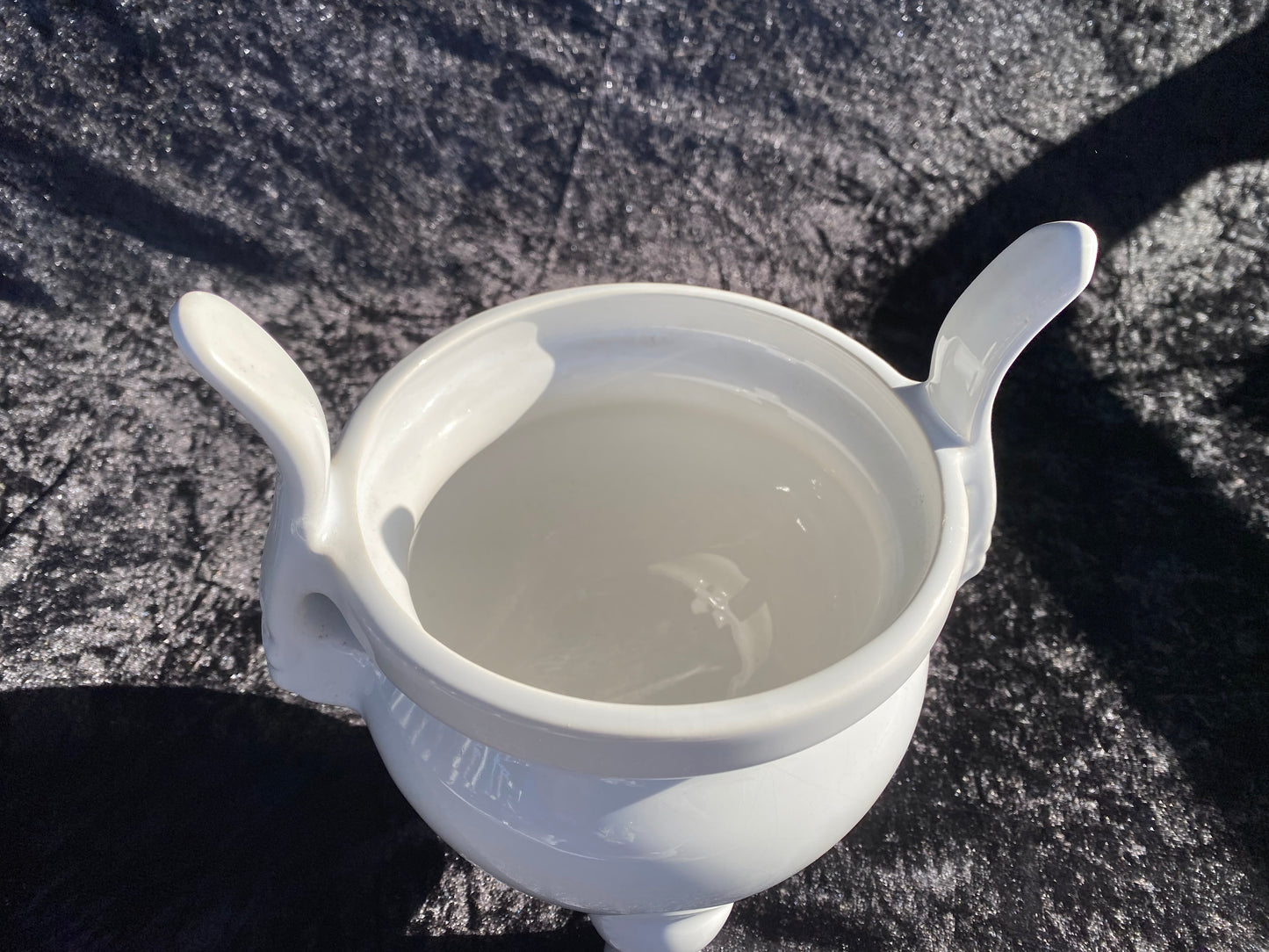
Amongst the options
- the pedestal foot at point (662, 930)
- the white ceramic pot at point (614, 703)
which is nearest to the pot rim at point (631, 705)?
the white ceramic pot at point (614, 703)

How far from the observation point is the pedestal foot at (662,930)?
0.40 meters

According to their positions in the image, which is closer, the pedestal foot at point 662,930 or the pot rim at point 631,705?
the pot rim at point 631,705

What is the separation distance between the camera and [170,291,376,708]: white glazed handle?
0.30 m

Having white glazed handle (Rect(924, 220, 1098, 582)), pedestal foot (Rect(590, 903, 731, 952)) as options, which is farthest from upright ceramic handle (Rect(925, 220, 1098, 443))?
pedestal foot (Rect(590, 903, 731, 952))

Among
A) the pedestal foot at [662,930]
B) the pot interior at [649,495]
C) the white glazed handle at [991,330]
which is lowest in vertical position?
the pedestal foot at [662,930]

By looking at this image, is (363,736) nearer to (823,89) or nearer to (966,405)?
(966,405)

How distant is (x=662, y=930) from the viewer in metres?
0.40

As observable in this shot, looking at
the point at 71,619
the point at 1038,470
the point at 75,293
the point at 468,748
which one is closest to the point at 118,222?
the point at 75,293

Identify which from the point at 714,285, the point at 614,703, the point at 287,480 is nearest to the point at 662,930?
the point at 614,703

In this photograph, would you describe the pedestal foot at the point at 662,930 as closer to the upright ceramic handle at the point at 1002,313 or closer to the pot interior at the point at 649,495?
the pot interior at the point at 649,495

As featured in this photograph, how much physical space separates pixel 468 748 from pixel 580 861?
0.06 m

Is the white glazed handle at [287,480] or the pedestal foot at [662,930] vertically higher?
the white glazed handle at [287,480]

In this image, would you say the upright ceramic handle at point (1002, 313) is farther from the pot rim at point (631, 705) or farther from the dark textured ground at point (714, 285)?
the dark textured ground at point (714, 285)

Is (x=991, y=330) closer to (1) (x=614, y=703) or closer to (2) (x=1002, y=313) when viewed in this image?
(2) (x=1002, y=313)
